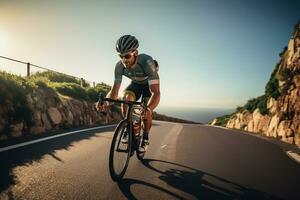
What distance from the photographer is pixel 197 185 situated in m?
4.07

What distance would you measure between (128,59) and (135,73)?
1.78ft

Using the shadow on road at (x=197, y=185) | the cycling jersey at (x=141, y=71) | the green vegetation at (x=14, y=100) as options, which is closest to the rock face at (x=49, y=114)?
the green vegetation at (x=14, y=100)

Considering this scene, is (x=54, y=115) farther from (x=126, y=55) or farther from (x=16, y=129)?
(x=126, y=55)

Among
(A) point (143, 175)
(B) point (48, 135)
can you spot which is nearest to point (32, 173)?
(A) point (143, 175)

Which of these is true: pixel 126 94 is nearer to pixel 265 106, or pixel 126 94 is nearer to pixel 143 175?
pixel 143 175

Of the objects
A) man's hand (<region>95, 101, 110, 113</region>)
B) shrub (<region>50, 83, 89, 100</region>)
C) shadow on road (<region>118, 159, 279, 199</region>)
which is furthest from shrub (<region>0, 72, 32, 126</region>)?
shrub (<region>50, 83, 89, 100</region>)

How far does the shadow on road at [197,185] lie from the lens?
12.1 feet

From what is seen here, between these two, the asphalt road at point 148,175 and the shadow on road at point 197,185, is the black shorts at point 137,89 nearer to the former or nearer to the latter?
the asphalt road at point 148,175

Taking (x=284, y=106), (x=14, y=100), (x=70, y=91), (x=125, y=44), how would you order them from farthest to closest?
(x=284, y=106)
(x=70, y=91)
(x=14, y=100)
(x=125, y=44)

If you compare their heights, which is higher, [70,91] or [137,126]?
[70,91]

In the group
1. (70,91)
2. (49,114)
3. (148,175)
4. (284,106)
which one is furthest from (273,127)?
(148,175)

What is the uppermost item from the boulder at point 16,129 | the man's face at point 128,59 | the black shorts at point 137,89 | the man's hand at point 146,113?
the man's face at point 128,59

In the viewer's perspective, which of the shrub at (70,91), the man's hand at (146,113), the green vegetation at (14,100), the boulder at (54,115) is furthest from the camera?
the shrub at (70,91)

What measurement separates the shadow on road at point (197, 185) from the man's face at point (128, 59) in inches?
78.1
